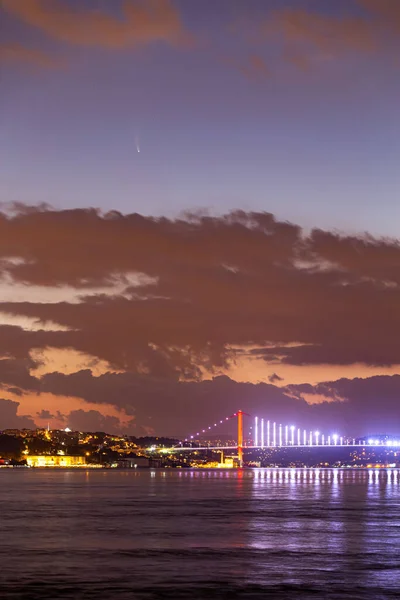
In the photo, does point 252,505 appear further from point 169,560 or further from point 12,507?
point 169,560

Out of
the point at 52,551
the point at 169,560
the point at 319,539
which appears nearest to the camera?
the point at 169,560

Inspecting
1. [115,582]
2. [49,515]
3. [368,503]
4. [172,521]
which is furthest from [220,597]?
[368,503]

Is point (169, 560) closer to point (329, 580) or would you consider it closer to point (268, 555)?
point (268, 555)

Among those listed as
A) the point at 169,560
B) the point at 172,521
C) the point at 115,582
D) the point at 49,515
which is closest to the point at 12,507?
the point at 49,515

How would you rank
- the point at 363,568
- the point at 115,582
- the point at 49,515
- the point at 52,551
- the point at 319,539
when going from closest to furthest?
1. the point at 115,582
2. the point at 363,568
3. the point at 52,551
4. the point at 319,539
5. the point at 49,515

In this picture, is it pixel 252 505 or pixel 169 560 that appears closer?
pixel 169 560

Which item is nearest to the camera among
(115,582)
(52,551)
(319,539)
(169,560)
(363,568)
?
(115,582)
